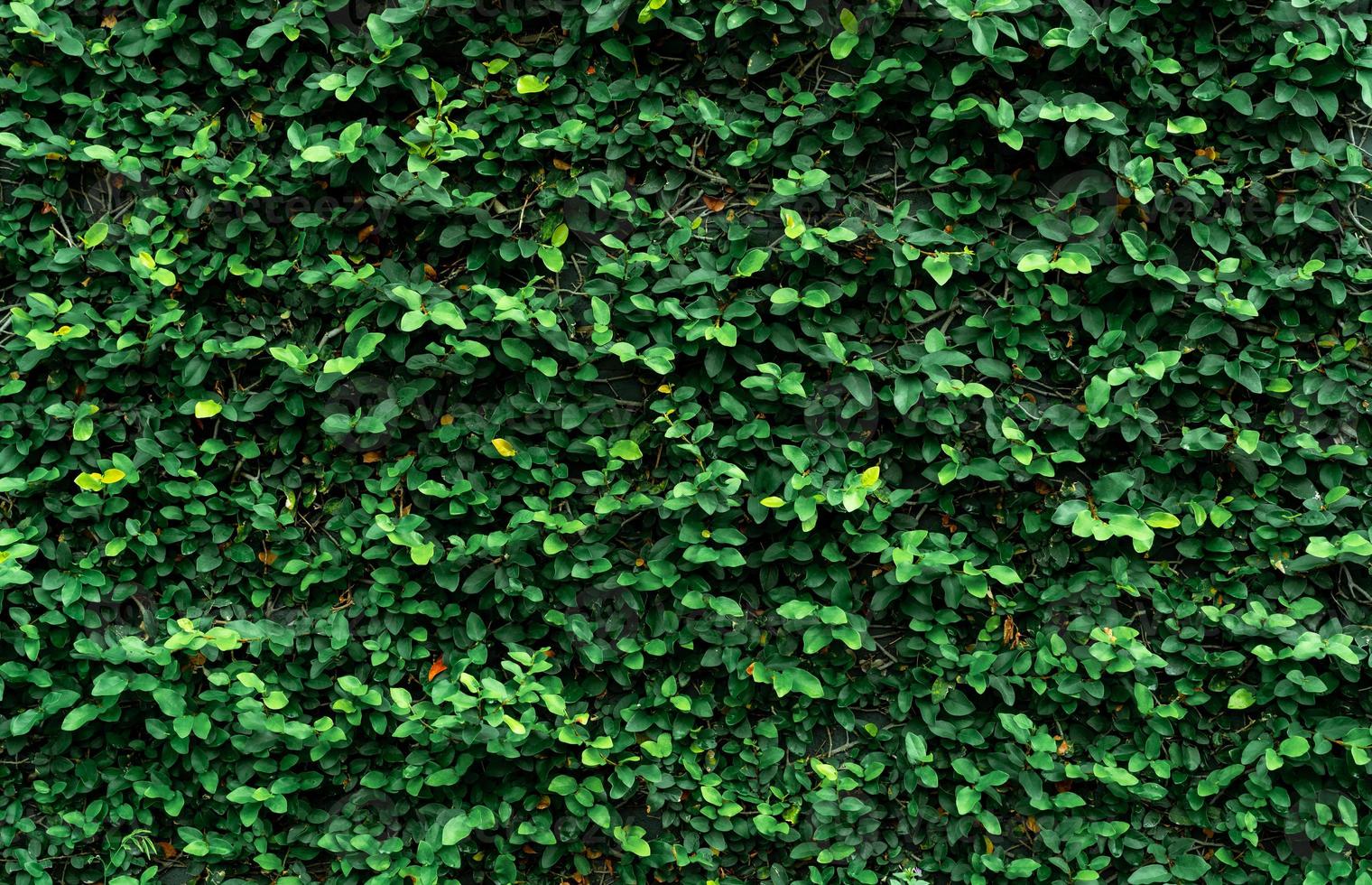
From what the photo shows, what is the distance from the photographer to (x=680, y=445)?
254 cm

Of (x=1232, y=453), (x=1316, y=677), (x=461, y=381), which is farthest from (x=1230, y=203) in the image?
(x=461, y=381)

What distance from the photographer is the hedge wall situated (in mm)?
2510

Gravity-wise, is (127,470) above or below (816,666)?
above

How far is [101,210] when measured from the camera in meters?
2.68

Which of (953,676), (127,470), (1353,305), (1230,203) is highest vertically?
(1230,203)

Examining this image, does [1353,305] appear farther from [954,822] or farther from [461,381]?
[461,381]

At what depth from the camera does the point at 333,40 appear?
8.52ft

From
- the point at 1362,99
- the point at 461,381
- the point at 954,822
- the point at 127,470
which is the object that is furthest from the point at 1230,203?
the point at 127,470

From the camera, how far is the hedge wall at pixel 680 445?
2510 millimetres

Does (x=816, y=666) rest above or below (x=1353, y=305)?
below

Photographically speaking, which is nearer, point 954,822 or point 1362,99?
point 1362,99

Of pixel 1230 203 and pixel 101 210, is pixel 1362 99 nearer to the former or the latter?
pixel 1230 203

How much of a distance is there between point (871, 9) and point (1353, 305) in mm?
1439

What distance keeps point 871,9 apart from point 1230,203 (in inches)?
40.8
